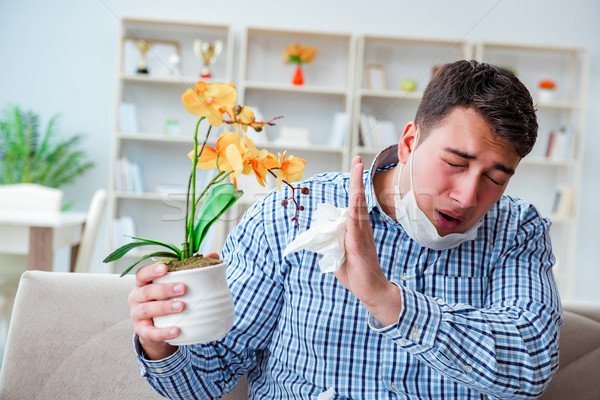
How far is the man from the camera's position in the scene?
0.88 metres

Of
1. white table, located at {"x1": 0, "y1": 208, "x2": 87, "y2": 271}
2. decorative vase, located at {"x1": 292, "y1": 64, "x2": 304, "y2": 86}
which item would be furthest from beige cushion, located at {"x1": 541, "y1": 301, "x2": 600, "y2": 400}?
decorative vase, located at {"x1": 292, "y1": 64, "x2": 304, "y2": 86}

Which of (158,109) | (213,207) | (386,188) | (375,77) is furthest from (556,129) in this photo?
(213,207)

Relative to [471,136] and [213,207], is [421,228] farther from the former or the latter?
[213,207]

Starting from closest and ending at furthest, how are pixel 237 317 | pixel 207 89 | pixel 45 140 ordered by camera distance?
pixel 207 89 → pixel 237 317 → pixel 45 140

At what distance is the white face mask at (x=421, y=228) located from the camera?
3.32ft

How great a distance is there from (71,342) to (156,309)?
45 cm

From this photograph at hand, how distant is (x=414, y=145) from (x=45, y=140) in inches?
125

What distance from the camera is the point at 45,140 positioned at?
11.9ft

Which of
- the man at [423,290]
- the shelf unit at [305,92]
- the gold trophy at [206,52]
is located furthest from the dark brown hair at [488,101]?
the gold trophy at [206,52]

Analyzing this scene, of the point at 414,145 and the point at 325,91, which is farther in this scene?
the point at 325,91

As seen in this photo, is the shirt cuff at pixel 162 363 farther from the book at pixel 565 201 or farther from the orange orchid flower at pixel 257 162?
the book at pixel 565 201

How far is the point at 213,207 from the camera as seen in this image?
29.0 inches

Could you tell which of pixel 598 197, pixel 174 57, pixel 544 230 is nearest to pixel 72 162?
pixel 174 57

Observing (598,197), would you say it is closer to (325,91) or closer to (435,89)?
(325,91)
